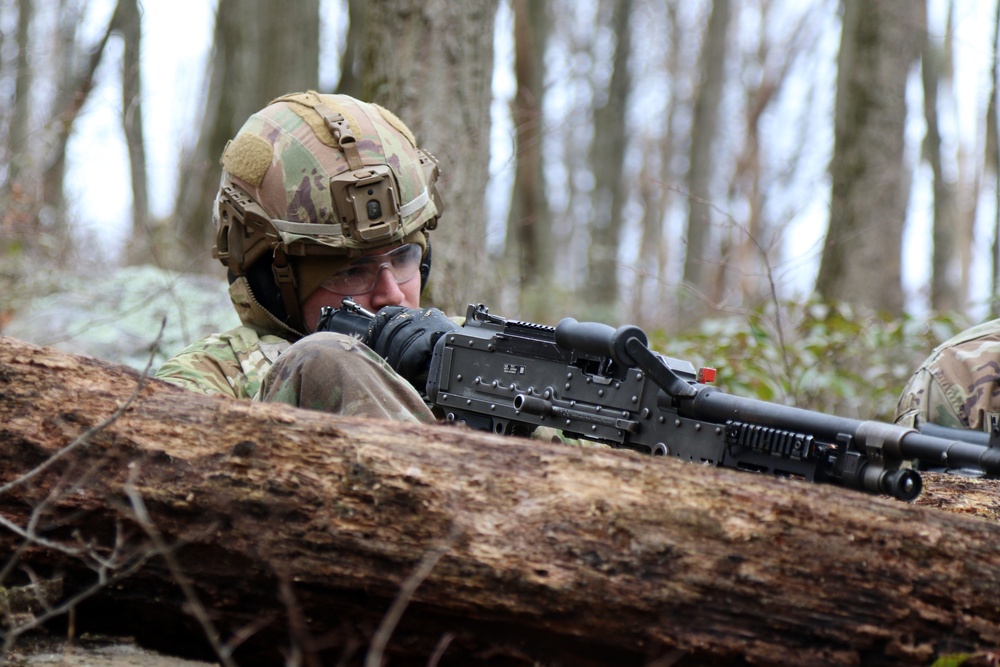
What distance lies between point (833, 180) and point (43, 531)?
321 inches

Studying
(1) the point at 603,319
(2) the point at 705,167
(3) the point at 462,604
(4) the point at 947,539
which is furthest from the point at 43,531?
(2) the point at 705,167

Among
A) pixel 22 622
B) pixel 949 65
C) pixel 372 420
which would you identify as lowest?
pixel 22 622

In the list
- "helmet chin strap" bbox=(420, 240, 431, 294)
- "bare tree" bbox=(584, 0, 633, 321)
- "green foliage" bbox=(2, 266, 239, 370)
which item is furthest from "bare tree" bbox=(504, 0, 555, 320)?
"helmet chin strap" bbox=(420, 240, 431, 294)

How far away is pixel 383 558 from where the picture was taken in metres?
2.40

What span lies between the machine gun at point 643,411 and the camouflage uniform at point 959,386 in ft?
6.21

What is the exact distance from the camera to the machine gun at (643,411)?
2479 mm

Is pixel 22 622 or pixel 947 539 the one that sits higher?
pixel 947 539

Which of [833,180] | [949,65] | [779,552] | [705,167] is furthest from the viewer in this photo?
[949,65]

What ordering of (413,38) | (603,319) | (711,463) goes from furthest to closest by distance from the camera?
(603,319)
(413,38)
(711,463)

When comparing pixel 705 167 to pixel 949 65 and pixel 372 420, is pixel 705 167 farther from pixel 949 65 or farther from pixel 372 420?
pixel 372 420

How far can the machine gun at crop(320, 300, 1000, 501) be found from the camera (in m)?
2.48

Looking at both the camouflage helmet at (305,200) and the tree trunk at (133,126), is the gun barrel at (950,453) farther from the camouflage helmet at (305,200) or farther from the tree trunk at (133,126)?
the tree trunk at (133,126)

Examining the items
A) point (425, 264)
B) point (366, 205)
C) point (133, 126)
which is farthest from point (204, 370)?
point (133, 126)

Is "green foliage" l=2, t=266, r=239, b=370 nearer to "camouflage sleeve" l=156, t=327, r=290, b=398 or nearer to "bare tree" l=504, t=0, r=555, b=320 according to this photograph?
"camouflage sleeve" l=156, t=327, r=290, b=398
